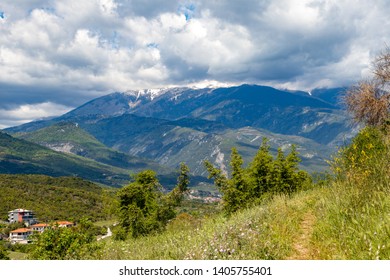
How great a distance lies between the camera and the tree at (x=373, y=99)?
27.2m

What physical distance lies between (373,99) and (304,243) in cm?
2342

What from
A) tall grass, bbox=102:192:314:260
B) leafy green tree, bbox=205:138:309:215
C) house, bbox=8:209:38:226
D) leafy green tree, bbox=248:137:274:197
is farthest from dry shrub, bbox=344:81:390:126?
house, bbox=8:209:38:226

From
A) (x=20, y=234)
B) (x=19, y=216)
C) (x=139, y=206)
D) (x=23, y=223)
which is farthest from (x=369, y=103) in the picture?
(x=19, y=216)

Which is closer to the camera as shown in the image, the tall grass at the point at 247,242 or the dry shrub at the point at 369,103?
the tall grass at the point at 247,242

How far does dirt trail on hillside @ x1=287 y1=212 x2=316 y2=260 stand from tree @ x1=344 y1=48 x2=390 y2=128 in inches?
776

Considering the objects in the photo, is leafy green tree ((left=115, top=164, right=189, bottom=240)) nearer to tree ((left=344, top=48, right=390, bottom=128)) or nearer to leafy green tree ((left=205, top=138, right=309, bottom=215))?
leafy green tree ((left=205, top=138, right=309, bottom=215))

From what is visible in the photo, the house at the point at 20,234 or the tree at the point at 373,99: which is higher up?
the tree at the point at 373,99

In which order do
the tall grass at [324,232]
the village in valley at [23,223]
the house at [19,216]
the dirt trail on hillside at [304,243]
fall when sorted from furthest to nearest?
the house at [19,216] < the village in valley at [23,223] < the dirt trail on hillside at [304,243] < the tall grass at [324,232]

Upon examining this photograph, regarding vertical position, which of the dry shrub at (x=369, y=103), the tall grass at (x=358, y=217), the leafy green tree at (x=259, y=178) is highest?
the dry shrub at (x=369, y=103)

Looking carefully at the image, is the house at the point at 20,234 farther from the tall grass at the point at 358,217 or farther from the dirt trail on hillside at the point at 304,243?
the tall grass at the point at 358,217

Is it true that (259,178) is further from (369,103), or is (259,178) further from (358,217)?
(358,217)

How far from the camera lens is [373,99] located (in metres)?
28.0

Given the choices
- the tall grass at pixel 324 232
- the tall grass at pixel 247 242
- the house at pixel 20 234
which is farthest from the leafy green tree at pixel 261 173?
the house at pixel 20 234

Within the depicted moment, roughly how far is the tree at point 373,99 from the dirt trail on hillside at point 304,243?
64.7ft
